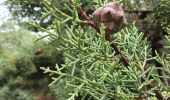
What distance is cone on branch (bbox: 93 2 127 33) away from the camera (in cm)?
79

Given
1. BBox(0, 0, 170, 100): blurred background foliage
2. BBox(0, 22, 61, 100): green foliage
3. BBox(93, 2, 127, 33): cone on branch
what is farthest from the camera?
BBox(0, 22, 61, 100): green foliage

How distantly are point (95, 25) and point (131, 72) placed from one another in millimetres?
129

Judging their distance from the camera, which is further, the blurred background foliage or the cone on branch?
the blurred background foliage

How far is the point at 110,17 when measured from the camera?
79cm

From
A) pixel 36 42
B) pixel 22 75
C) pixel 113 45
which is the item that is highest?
pixel 113 45

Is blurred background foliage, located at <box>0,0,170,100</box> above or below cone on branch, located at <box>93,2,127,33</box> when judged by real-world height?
below

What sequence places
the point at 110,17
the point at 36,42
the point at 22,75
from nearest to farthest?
the point at 110,17, the point at 36,42, the point at 22,75

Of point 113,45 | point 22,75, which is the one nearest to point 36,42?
point 22,75

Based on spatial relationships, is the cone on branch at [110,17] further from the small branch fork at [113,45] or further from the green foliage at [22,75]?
the green foliage at [22,75]

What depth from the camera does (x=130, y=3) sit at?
96.9 inches

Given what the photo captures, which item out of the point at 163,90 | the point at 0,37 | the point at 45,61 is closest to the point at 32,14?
the point at 45,61

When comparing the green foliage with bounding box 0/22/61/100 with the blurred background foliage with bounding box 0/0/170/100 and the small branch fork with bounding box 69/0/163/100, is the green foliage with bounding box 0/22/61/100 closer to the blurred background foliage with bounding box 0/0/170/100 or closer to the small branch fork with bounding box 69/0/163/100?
the blurred background foliage with bounding box 0/0/170/100

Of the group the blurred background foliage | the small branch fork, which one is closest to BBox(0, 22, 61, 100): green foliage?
the blurred background foliage

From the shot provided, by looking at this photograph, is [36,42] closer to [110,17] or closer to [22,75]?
[22,75]
